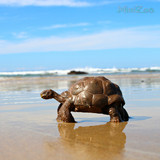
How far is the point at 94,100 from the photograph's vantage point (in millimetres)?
5074

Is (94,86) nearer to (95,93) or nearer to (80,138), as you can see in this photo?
(95,93)

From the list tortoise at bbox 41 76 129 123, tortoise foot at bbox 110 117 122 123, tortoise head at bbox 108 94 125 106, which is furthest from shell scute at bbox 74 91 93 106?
tortoise foot at bbox 110 117 122 123

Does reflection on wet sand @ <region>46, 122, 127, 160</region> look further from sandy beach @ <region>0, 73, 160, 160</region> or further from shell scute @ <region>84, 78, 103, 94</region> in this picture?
shell scute @ <region>84, 78, 103, 94</region>

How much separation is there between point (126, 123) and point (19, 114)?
256 centimetres

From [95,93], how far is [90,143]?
1685mm

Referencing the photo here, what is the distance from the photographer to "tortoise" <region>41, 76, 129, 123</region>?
5113 millimetres

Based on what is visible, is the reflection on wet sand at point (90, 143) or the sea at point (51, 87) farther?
the sea at point (51, 87)

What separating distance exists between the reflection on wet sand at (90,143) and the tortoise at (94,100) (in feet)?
1.57

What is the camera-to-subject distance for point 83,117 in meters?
5.83

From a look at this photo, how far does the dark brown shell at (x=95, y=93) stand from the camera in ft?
16.7

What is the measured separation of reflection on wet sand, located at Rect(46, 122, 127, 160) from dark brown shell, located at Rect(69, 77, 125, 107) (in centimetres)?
53

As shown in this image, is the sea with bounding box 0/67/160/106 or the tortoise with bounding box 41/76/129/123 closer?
the tortoise with bounding box 41/76/129/123

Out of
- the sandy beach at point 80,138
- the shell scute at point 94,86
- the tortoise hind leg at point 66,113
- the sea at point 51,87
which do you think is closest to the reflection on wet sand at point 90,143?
the sandy beach at point 80,138

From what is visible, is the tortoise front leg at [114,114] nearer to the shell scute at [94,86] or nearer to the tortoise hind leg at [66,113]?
the shell scute at [94,86]
